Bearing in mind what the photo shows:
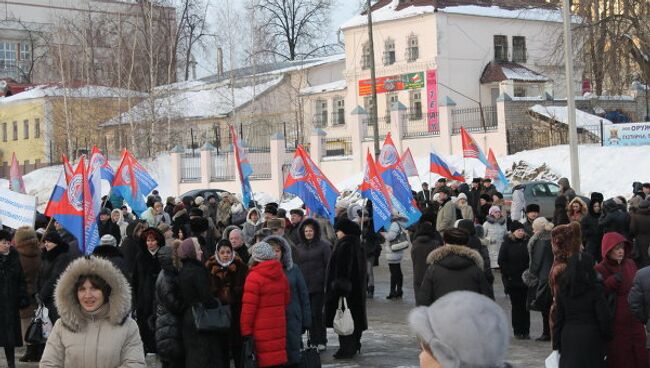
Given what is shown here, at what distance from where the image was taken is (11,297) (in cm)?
1164

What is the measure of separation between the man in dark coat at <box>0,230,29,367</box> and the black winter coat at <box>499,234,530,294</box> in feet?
18.4

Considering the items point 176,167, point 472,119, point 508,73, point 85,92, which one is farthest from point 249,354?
point 85,92

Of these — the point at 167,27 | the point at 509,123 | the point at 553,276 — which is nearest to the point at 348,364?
the point at 553,276

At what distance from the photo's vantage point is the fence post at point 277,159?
1687 inches

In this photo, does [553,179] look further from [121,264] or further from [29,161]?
[29,161]

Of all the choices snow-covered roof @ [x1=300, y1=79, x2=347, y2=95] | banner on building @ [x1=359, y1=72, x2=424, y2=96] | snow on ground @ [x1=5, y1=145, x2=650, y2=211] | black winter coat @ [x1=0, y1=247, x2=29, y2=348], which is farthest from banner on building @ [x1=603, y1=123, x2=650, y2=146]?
black winter coat @ [x1=0, y1=247, x2=29, y2=348]

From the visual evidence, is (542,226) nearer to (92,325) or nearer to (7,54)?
(92,325)

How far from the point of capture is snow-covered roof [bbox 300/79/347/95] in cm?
5575

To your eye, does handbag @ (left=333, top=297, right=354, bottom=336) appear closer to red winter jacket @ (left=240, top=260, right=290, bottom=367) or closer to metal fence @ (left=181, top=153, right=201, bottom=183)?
red winter jacket @ (left=240, top=260, right=290, bottom=367)

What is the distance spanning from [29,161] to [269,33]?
55.0ft

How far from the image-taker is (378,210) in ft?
55.5

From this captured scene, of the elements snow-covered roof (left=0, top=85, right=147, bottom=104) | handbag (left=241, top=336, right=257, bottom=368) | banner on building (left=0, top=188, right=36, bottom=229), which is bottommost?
handbag (left=241, top=336, right=257, bottom=368)

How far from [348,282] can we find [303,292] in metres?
2.27

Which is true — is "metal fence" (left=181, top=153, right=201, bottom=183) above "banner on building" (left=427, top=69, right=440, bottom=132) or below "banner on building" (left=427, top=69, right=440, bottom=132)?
below
